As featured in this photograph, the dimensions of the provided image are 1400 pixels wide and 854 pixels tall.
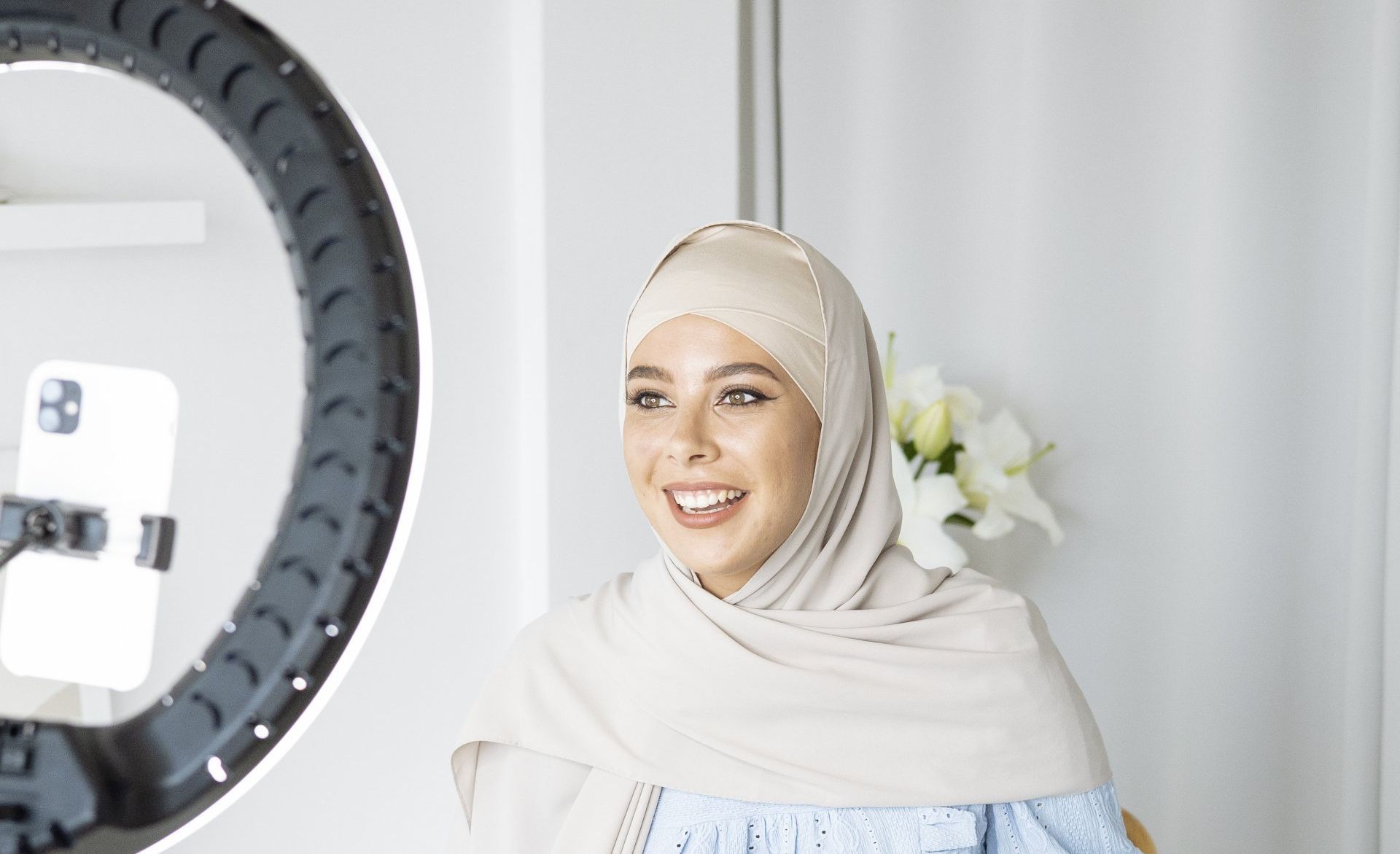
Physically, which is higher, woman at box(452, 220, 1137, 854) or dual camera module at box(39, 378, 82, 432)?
dual camera module at box(39, 378, 82, 432)

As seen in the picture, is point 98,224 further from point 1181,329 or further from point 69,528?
point 1181,329

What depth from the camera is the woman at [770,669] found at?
1.18 meters

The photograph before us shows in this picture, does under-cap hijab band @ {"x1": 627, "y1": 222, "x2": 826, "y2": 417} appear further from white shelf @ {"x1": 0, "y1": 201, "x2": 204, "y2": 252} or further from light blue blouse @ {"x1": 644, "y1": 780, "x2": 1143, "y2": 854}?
white shelf @ {"x1": 0, "y1": 201, "x2": 204, "y2": 252}

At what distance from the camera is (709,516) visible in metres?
1.19

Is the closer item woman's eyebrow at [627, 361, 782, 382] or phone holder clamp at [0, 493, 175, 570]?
phone holder clamp at [0, 493, 175, 570]

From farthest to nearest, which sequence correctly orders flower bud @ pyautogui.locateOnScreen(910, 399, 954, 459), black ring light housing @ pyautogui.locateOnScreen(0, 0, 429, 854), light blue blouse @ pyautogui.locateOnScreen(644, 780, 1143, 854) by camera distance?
flower bud @ pyautogui.locateOnScreen(910, 399, 954, 459)
light blue blouse @ pyautogui.locateOnScreen(644, 780, 1143, 854)
black ring light housing @ pyautogui.locateOnScreen(0, 0, 429, 854)

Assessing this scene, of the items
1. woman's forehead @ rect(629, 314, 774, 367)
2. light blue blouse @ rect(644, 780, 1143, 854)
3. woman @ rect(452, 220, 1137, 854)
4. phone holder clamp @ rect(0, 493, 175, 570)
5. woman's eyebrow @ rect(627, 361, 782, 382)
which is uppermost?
woman's forehead @ rect(629, 314, 774, 367)

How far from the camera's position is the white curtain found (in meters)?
1.71

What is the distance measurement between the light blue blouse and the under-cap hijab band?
42cm

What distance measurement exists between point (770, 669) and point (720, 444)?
0.25 metres

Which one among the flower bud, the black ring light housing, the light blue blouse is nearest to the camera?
the black ring light housing

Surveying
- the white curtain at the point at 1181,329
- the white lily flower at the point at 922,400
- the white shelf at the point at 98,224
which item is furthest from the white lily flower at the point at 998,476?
the white shelf at the point at 98,224

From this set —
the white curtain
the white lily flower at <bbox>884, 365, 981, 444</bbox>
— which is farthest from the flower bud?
the white curtain

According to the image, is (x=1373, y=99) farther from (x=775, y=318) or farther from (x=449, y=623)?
(x=449, y=623)
